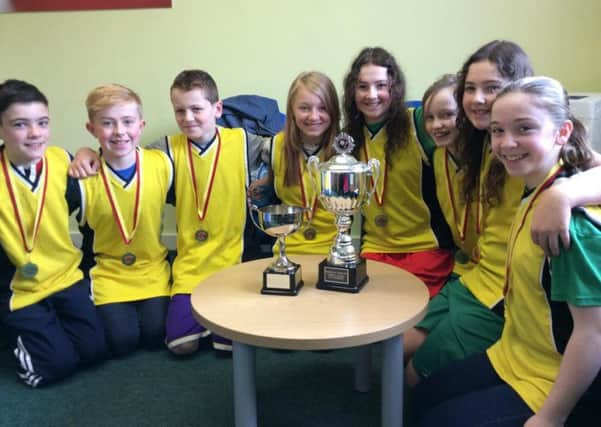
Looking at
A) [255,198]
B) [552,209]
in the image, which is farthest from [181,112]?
[552,209]

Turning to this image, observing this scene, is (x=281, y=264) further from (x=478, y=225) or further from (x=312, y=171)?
(x=478, y=225)

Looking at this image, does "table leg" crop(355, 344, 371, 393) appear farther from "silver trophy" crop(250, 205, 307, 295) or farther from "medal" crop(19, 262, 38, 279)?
"medal" crop(19, 262, 38, 279)

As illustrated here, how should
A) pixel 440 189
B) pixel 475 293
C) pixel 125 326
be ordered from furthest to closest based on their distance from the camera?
pixel 125 326 → pixel 440 189 → pixel 475 293

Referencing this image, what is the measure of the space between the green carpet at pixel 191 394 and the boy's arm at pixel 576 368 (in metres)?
0.68

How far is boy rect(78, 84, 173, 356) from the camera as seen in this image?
2203 millimetres

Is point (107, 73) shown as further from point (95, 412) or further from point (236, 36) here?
point (95, 412)

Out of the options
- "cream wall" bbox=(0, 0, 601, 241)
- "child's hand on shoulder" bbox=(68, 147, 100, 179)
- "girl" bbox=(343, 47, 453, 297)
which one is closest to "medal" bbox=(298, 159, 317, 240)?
"girl" bbox=(343, 47, 453, 297)

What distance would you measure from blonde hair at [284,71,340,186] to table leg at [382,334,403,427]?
2.94 feet

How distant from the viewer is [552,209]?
118 cm

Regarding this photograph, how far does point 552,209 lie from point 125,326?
5.45 ft

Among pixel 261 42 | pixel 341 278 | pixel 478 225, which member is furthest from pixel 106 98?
pixel 478 225

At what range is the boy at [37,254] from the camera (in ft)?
6.79

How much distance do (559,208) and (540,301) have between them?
0.23 metres

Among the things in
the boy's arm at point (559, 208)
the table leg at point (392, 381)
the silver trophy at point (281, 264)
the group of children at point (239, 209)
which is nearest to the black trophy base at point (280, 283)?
the silver trophy at point (281, 264)
